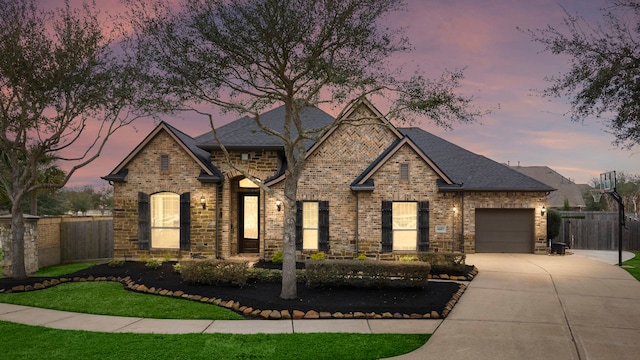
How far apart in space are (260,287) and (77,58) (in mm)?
9768

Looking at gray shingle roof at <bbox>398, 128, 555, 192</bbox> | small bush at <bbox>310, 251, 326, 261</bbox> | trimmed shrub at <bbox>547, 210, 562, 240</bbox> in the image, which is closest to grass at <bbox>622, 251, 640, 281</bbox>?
trimmed shrub at <bbox>547, 210, 562, 240</bbox>

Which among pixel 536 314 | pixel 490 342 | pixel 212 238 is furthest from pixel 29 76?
pixel 536 314

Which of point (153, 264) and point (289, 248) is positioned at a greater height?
point (289, 248)

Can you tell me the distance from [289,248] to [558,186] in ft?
150

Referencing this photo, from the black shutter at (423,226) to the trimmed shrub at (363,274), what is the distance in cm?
570

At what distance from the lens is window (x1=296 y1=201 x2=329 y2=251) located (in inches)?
655

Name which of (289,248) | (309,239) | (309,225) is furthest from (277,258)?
(289,248)

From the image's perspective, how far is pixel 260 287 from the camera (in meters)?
11.4

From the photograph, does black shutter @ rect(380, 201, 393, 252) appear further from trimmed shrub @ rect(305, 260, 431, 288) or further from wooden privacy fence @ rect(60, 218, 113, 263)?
wooden privacy fence @ rect(60, 218, 113, 263)

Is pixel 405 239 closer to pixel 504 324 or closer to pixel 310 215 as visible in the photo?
pixel 310 215

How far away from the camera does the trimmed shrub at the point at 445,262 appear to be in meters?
13.3

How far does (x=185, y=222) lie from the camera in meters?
16.7

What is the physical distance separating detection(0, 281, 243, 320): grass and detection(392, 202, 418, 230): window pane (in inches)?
365

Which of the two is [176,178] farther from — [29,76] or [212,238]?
[29,76]
